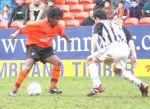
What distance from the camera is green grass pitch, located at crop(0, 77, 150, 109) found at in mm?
10672

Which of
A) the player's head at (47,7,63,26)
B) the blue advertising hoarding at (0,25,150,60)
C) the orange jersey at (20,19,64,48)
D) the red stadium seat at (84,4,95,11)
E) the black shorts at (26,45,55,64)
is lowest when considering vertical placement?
the blue advertising hoarding at (0,25,150,60)

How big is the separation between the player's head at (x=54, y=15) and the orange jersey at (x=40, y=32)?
0.20 meters

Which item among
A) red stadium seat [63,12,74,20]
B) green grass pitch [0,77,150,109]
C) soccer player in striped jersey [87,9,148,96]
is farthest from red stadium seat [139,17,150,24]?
soccer player in striped jersey [87,9,148,96]

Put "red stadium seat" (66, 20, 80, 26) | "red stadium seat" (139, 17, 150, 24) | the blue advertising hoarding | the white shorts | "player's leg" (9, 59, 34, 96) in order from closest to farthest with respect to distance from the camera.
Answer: the white shorts < "player's leg" (9, 59, 34, 96) < the blue advertising hoarding < "red stadium seat" (139, 17, 150, 24) < "red stadium seat" (66, 20, 80, 26)

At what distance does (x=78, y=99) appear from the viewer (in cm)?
1190

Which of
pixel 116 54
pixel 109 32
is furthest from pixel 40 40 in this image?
pixel 116 54

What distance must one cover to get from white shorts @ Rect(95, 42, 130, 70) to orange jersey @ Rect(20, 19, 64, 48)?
4.27 feet

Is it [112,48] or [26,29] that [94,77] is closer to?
[112,48]

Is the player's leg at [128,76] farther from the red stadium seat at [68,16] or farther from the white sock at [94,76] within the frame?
the red stadium seat at [68,16]

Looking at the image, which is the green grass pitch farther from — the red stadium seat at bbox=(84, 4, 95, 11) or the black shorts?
the red stadium seat at bbox=(84, 4, 95, 11)

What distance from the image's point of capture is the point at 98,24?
40.3ft

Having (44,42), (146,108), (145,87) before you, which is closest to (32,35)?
(44,42)

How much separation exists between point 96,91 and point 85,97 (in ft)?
0.85

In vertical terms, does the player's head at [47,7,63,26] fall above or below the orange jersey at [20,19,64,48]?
above
